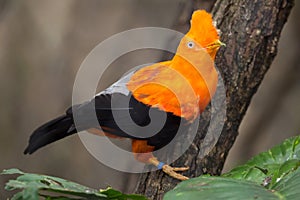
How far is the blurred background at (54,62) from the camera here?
376 cm

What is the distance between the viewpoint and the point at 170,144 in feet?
7.05

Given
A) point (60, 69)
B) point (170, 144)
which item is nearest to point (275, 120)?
point (60, 69)

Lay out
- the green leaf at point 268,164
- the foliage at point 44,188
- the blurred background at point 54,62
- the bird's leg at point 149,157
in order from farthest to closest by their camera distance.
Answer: the blurred background at point 54,62 < the bird's leg at point 149,157 < the green leaf at point 268,164 < the foliage at point 44,188

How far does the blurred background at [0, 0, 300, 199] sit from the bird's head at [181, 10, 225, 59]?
1.65m

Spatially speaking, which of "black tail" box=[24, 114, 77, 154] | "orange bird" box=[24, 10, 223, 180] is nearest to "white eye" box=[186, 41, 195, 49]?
"orange bird" box=[24, 10, 223, 180]

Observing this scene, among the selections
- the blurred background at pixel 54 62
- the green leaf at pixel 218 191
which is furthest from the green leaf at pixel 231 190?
the blurred background at pixel 54 62

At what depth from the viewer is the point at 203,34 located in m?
1.96

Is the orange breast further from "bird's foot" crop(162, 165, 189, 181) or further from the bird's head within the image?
"bird's foot" crop(162, 165, 189, 181)

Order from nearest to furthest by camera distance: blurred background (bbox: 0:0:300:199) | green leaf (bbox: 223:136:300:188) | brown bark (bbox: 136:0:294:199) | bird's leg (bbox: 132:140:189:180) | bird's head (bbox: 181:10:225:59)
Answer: green leaf (bbox: 223:136:300:188) < bird's head (bbox: 181:10:225:59) < bird's leg (bbox: 132:140:189:180) < brown bark (bbox: 136:0:294:199) < blurred background (bbox: 0:0:300:199)

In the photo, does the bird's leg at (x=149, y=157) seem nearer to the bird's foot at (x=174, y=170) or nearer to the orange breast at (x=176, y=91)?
the bird's foot at (x=174, y=170)

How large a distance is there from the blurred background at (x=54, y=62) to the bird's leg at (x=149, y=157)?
5.02ft

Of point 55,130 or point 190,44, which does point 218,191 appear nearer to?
point 190,44

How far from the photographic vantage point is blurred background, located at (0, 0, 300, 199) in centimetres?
376

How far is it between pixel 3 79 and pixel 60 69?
0.39m
